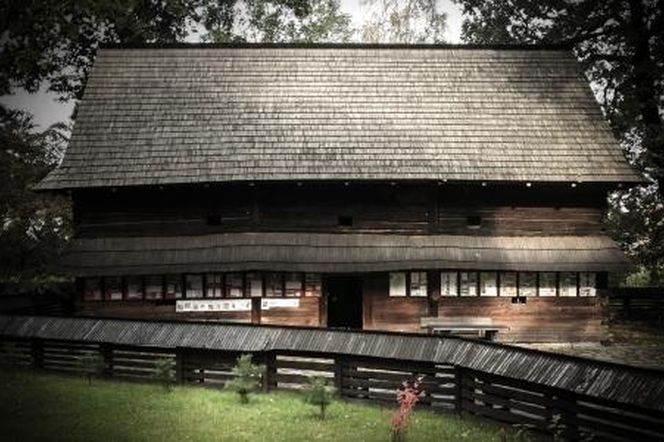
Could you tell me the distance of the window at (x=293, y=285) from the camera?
2086 cm

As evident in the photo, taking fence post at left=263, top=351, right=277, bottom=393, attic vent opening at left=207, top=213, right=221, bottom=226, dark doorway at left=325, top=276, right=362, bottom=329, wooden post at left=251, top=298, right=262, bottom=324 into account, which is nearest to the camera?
fence post at left=263, top=351, right=277, bottom=393

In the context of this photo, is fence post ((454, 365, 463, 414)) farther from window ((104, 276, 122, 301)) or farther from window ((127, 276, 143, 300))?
window ((104, 276, 122, 301))

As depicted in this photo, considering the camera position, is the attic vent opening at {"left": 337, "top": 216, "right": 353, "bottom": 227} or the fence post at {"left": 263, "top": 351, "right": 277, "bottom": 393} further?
the attic vent opening at {"left": 337, "top": 216, "right": 353, "bottom": 227}

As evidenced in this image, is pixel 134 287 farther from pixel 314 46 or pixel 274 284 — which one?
pixel 314 46

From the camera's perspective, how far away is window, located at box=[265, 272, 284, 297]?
68.3 ft

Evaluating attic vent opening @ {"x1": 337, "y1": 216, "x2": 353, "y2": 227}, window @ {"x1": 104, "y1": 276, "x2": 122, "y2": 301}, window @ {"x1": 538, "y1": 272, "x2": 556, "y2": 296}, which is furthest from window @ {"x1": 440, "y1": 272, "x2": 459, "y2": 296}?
window @ {"x1": 104, "y1": 276, "x2": 122, "y2": 301}

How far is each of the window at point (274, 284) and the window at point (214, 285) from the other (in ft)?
4.97

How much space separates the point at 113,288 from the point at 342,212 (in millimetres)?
8041

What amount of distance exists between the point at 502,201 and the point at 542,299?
360cm

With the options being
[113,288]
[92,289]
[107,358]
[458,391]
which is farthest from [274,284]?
[458,391]

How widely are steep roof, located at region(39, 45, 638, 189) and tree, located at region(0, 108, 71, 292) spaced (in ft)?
11.2

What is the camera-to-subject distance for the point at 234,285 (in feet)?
68.1

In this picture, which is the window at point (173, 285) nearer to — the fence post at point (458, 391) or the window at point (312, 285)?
the window at point (312, 285)

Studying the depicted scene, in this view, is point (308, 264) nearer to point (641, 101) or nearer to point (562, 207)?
point (562, 207)
